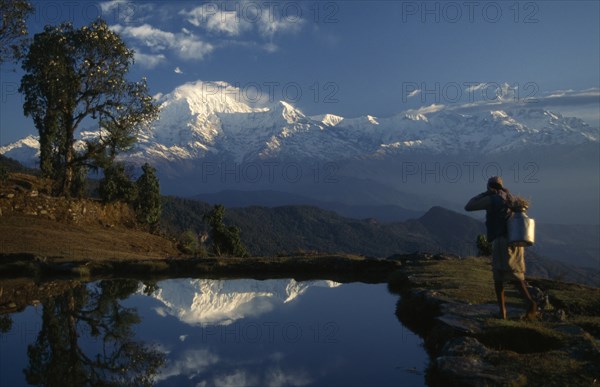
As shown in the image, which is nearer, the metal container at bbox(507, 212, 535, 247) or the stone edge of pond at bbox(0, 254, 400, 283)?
the metal container at bbox(507, 212, 535, 247)

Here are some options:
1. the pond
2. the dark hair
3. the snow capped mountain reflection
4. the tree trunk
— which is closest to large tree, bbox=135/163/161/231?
the tree trunk

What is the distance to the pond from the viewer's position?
977 centimetres

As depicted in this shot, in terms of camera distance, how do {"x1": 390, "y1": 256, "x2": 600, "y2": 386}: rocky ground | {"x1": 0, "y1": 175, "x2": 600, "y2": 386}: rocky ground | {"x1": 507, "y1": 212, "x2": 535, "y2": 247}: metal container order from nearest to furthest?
{"x1": 390, "y1": 256, "x2": 600, "y2": 386}: rocky ground
{"x1": 0, "y1": 175, "x2": 600, "y2": 386}: rocky ground
{"x1": 507, "y1": 212, "x2": 535, "y2": 247}: metal container

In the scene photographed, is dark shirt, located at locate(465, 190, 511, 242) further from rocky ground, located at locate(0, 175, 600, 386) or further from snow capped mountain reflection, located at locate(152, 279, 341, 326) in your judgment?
snow capped mountain reflection, located at locate(152, 279, 341, 326)

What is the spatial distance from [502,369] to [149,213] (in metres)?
40.5

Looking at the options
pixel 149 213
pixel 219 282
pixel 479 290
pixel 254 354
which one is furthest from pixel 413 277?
→ pixel 149 213

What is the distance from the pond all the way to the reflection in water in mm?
21

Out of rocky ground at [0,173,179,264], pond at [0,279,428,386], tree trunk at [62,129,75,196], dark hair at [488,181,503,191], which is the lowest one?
pond at [0,279,428,386]

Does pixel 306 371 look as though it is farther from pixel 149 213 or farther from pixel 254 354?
pixel 149 213

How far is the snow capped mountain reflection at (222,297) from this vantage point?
15109 mm

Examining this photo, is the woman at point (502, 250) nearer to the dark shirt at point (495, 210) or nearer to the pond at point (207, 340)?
the dark shirt at point (495, 210)

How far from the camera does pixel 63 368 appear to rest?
32.2ft

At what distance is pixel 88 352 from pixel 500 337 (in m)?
8.19

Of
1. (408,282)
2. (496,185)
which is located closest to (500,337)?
(496,185)
